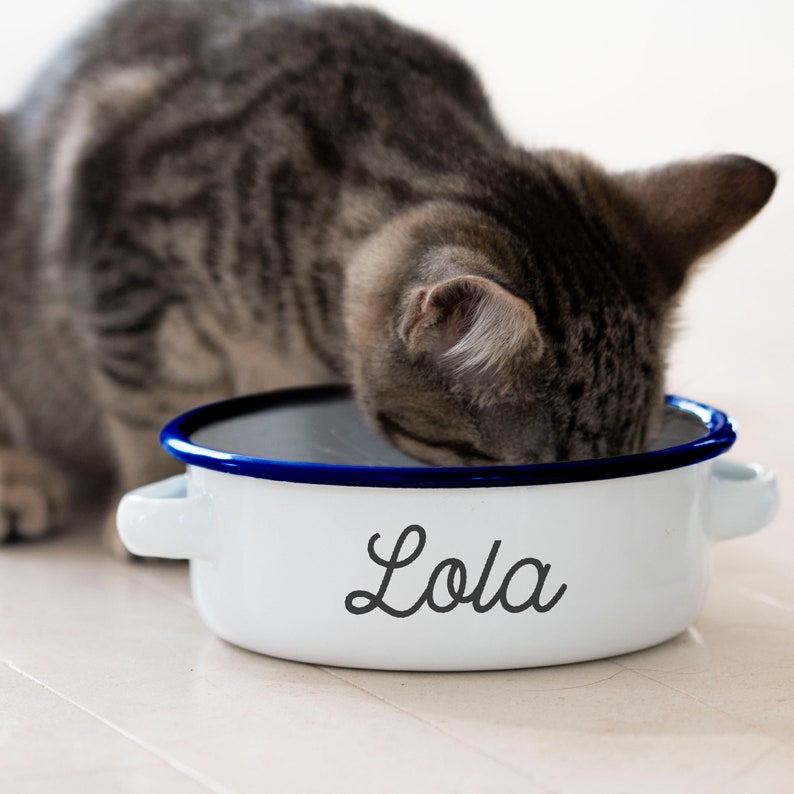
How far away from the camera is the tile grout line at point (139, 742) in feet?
3.07

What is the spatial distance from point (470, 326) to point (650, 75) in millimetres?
2008

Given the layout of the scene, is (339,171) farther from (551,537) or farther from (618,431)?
(551,537)

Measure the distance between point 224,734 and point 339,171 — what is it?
717 mm

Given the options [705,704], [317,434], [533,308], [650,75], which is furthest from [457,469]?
[650,75]

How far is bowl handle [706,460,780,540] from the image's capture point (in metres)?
1.23

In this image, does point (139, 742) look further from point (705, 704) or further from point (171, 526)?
point (705, 704)

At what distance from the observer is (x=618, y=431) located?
1.24 metres

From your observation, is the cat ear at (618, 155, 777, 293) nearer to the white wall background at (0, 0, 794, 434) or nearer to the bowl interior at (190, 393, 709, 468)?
the bowl interior at (190, 393, 709, 468)

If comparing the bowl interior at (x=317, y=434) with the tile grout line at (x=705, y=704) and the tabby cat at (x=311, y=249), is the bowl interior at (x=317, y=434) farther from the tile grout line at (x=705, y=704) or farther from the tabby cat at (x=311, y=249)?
the tile grout line at (x=705, y=704)

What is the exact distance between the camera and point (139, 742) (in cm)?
101

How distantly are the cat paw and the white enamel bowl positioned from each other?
1.71 feet

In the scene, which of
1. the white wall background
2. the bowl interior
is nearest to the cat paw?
the bowl interior

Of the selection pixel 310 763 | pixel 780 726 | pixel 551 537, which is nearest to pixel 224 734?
pixel 310 763

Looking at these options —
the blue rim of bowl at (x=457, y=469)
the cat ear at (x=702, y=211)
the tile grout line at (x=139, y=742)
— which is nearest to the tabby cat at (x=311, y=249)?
the cat ear at (x=702, y=211)
